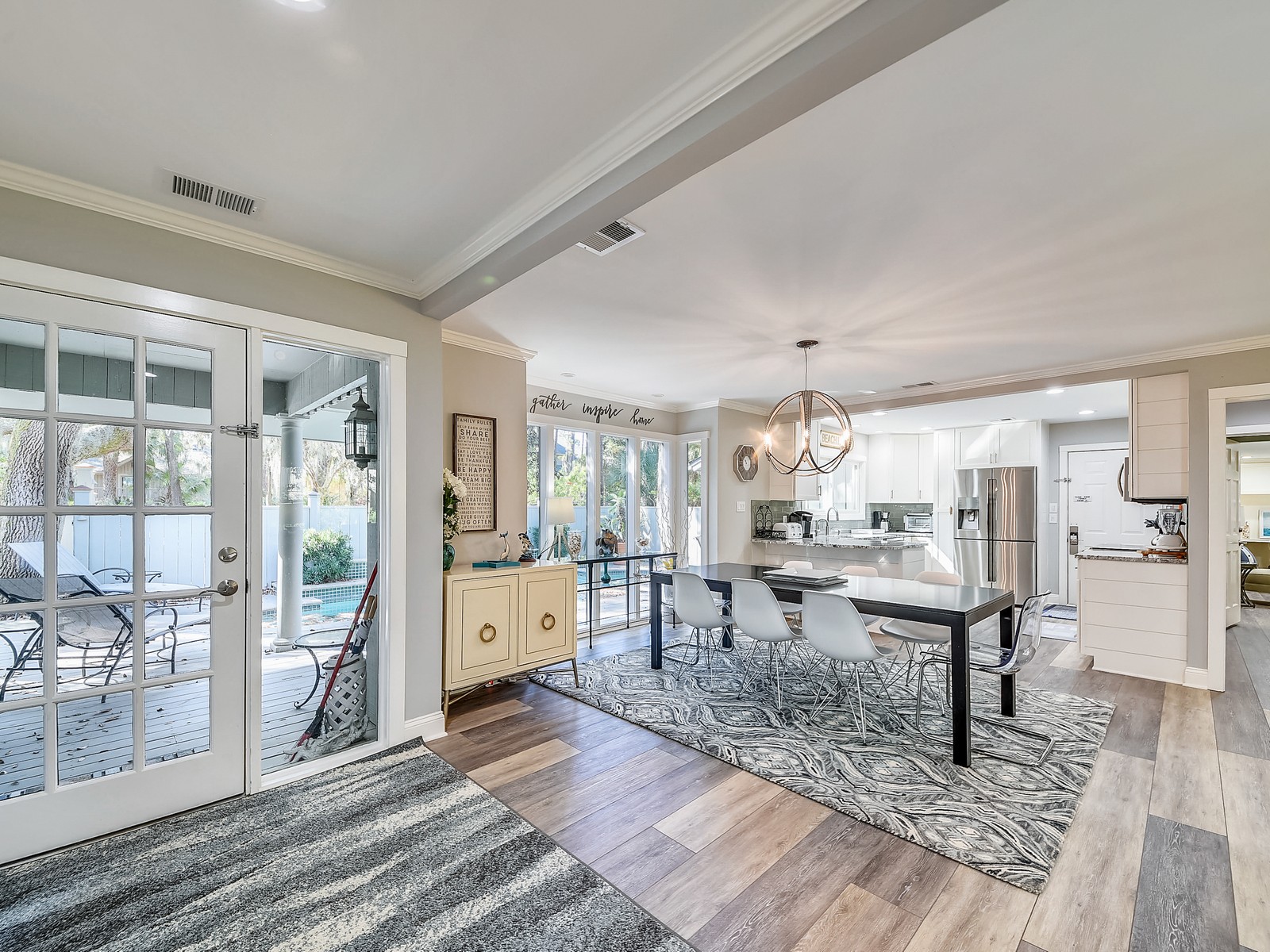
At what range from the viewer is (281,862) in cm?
209

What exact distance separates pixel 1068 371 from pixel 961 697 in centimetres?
338

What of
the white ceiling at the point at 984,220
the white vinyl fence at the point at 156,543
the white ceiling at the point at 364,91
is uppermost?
the white ceiling at the point at 364,91

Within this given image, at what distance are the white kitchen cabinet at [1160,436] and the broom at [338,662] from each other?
544 centimetres

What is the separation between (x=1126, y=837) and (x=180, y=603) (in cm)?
395

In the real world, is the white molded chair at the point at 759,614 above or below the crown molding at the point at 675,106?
below

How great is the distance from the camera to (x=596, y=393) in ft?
19.0

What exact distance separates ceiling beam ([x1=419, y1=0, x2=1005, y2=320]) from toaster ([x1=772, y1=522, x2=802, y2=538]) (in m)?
5.09

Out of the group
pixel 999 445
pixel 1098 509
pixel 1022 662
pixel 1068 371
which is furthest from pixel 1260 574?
pixel 1022 662

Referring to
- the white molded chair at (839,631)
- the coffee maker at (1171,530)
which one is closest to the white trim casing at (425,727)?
the white molded chair at (839,631)

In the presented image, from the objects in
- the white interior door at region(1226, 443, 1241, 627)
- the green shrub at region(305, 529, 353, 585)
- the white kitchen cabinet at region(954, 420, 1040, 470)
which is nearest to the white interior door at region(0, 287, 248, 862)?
the green shrub at region(305, 529, 353, 585)

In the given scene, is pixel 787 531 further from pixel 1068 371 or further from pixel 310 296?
pixel 310 296

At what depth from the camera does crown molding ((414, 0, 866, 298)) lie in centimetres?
137

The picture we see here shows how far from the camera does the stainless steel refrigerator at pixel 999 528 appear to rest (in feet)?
23.5

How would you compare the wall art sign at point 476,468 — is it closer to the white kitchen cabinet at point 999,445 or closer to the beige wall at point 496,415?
the beige wall at point 496,415
